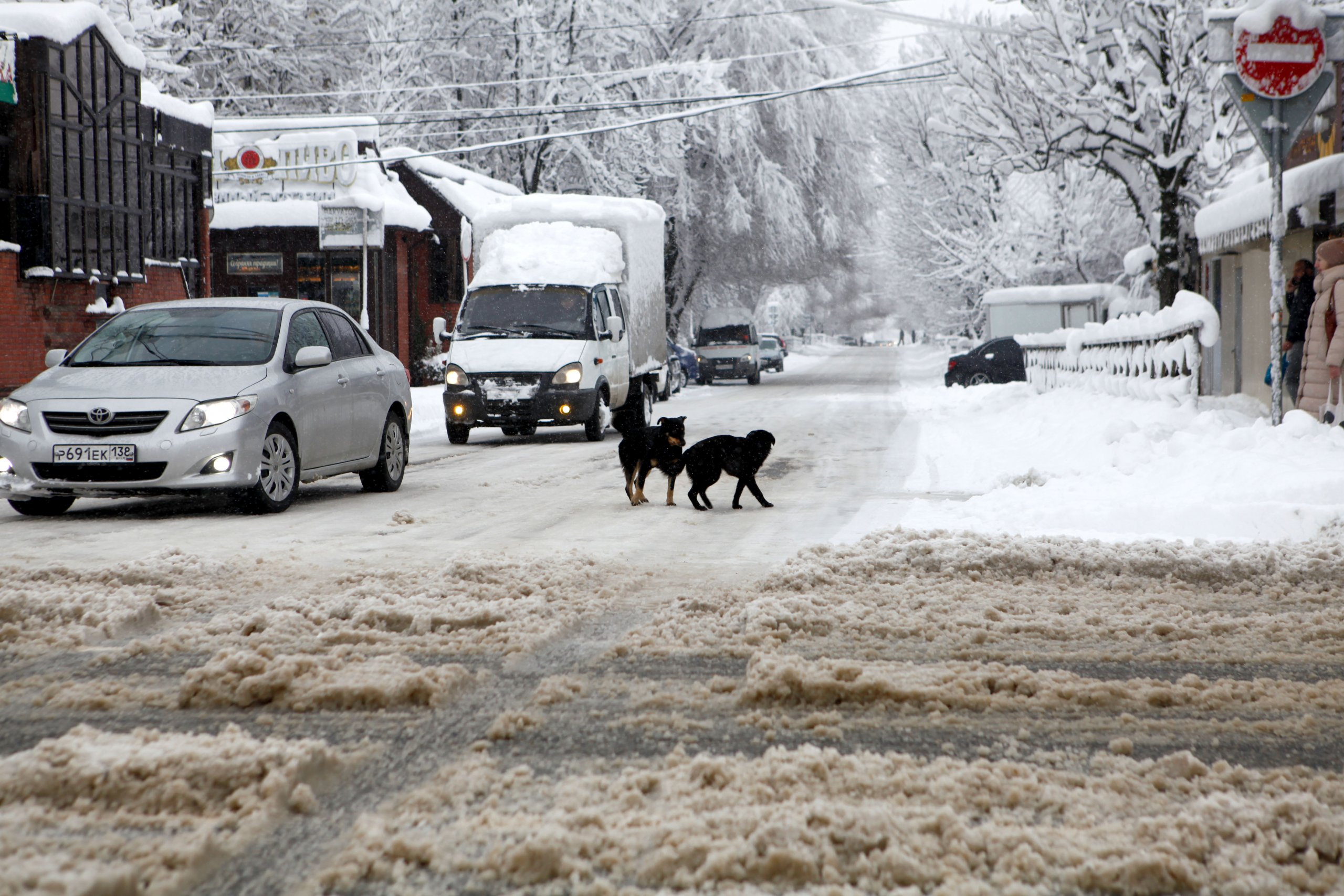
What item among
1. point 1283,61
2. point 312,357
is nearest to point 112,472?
point 312,357

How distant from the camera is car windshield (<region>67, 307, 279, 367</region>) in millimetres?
9828

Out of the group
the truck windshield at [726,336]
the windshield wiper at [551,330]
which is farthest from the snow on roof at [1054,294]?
the windshield wiper at [551,330]

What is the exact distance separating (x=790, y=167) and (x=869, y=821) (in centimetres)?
4153

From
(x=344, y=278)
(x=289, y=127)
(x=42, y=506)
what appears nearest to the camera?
(x=42, y=506)

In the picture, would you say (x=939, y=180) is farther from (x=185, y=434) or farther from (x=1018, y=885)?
(x=1018, y=885)

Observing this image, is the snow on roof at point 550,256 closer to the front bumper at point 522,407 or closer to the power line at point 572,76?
the front bumper at point 522,407

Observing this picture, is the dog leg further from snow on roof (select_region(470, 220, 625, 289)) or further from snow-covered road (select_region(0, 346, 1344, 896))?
snow on roof (select_region(470, 220, 625, 289))

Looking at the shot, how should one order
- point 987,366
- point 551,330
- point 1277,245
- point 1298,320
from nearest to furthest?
point 1277,245, point 1298,320, point 551,330, point 987,366

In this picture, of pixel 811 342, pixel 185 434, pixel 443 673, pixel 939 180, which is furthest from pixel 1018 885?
pixel 811 342

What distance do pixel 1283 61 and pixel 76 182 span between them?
54.0 ft

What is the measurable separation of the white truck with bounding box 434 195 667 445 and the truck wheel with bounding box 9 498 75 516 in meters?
7.00

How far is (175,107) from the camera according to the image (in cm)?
2330

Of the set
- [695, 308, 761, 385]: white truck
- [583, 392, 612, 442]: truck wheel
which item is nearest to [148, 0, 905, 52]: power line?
[695, 308, 761, 385]: white truck

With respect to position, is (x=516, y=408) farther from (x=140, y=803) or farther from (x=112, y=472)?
(x=140, y=803)
